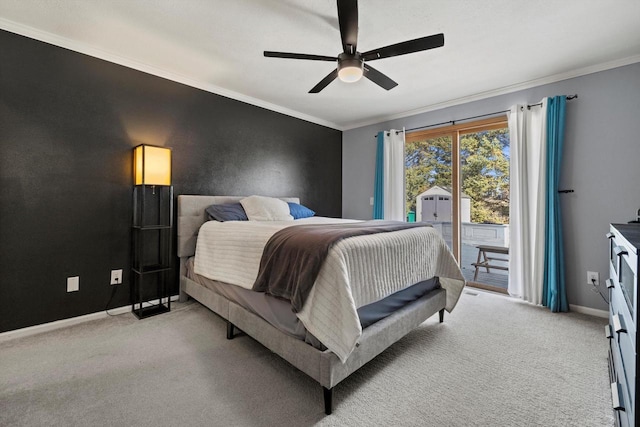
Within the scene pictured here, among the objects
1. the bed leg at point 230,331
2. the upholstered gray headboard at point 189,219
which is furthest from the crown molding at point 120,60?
the bed leg at point 230,331

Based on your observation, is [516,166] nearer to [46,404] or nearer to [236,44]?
[236,44]

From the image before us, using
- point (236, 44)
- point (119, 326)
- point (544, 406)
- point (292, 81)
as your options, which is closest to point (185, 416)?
point (119, 326)

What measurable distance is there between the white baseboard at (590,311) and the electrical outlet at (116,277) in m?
4.49

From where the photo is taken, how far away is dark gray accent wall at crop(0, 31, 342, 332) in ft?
7.14

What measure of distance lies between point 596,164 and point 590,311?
145cm

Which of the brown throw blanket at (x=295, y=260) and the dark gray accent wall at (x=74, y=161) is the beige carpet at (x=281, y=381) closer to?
the dark gray accent wall at (x=74, y=161)

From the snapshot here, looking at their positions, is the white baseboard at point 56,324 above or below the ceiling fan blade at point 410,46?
below

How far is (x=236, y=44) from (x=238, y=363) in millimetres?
2546

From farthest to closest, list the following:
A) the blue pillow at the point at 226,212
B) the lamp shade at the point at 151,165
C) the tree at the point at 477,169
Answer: the tree at the point at 477,169 < the blue pillow at the point at 226,212 < the lamp shade at the point at 151,165

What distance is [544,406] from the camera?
1.49m

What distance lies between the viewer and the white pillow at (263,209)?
3102mm

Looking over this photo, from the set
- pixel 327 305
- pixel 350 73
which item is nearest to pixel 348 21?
pixel 350 73

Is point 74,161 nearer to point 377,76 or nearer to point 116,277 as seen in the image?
point 116,277

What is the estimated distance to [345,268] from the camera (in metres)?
1.50
